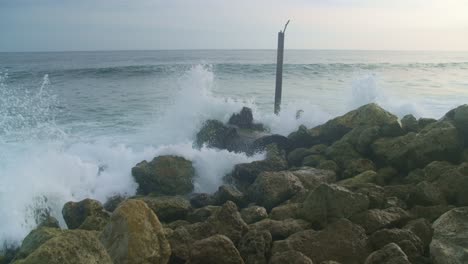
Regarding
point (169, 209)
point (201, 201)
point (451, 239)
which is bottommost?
point (201, 201)

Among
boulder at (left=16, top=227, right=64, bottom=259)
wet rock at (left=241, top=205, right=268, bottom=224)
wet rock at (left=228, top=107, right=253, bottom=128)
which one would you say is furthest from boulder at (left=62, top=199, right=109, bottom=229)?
wet rock at (left=228, top=107, right=253, bottom=128)

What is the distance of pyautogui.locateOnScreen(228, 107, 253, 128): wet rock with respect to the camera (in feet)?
34.6

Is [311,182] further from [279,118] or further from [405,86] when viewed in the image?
[405,86]

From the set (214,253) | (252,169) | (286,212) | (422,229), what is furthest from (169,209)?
(422,229)

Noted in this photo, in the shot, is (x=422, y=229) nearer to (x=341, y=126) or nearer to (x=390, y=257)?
(x=390, y=257)

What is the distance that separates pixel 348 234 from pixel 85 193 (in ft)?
15.2

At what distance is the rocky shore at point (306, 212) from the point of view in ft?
11.4

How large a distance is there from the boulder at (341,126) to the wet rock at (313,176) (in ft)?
6.07

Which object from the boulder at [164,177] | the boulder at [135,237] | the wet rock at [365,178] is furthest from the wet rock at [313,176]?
the boulder at [135,237]

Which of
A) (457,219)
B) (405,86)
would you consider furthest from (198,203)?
(405,86)

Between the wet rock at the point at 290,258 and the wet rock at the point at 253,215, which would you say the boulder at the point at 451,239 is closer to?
the wet rock at the point at 290,258

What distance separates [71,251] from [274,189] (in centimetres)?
324

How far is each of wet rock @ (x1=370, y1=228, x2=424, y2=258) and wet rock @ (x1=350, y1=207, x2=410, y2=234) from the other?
Answer: 0.88 feet

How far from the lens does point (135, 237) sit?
3.43 metres
